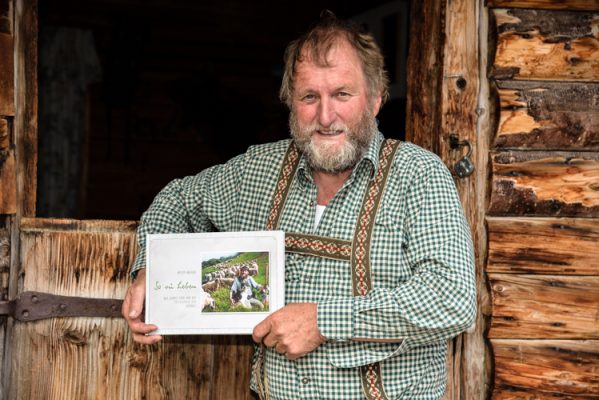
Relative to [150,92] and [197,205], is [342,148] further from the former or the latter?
[150,92]

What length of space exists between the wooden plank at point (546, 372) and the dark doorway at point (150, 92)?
14.2 feet

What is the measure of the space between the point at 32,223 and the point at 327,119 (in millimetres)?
1203

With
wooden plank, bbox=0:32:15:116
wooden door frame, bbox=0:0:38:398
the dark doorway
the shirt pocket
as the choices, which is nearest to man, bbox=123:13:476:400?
the shirt pocket

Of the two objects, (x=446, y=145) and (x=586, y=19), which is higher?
(x=586, y=19)

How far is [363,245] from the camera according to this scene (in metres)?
2.06

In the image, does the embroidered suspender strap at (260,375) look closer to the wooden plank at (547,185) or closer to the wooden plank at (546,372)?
the wooden plank at (546,372)

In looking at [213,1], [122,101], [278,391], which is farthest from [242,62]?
[278,391]

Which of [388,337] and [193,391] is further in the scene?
[193,391]

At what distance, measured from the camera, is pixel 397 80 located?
6.17m

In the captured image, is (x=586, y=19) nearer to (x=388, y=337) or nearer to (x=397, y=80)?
(x=388, y=337)

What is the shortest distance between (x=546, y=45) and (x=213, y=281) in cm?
145

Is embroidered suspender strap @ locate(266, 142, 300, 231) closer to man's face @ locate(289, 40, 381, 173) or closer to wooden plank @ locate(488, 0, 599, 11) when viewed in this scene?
man's face @ locate(289, 40, 381, 173)

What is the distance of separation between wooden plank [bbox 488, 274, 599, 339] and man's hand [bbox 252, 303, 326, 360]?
33.4 inches

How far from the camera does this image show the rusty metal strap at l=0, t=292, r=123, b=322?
258 centimetres
